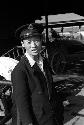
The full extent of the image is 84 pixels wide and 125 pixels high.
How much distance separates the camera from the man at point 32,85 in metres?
2.35

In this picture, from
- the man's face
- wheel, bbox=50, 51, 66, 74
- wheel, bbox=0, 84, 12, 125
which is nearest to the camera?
the man's face

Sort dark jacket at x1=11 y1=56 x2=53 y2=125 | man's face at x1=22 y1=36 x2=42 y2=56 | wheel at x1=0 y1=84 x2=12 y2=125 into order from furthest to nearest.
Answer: wheel at x1=0 y1=84 x2=12 y2=125 → man's face at x1=22 y1=36 x2=42 y2=56 → dark jacket at x1=11 y1=56 x2=53 y2=125

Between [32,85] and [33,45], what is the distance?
1.17ft

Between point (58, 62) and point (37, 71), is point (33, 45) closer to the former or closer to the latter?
point (37, 71)

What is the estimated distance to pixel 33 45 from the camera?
8.14 feet

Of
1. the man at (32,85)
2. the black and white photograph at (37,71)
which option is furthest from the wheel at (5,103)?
the man at (32,85)

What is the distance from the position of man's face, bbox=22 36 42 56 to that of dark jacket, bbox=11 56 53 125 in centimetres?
9

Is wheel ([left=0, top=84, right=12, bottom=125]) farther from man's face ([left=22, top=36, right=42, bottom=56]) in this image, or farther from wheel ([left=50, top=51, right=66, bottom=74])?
wheel ([left=50, top=51, right=66, bottom=74])

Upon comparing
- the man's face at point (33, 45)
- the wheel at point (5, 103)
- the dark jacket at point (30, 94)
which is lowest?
the wheel at point (5, 103)

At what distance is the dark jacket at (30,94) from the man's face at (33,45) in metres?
0.09

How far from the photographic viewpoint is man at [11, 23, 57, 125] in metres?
→ 2.35

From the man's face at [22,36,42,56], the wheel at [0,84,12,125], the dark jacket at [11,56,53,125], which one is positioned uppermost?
the man's face at [22,36,42,56]

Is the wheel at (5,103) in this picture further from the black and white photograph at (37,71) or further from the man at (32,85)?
the man at (32,85)

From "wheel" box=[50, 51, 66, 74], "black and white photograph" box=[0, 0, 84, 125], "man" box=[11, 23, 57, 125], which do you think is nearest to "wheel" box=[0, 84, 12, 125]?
"black and white photograph" box=[0, 0, 84, 125]
